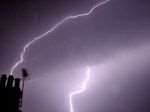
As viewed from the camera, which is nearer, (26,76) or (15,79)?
(15,79)

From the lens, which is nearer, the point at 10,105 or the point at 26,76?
the point at 10,105

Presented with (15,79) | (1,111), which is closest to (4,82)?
(15,79)

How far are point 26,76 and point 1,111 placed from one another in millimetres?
4434

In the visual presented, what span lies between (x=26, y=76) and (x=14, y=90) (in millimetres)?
2574

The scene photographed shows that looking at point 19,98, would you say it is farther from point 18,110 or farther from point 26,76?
point 26,76

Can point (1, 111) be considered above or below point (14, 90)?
below

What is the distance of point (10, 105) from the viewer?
78.9 ft

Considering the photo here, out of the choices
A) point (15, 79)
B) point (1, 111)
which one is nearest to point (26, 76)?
point (15, 79)

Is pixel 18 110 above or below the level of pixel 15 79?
below

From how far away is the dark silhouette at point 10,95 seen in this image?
78.1 feet

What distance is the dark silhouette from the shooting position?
23.8m

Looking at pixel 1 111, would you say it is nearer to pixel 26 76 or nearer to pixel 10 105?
pixel 10 105

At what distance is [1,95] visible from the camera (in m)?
23.9

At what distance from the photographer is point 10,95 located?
24.3 m
